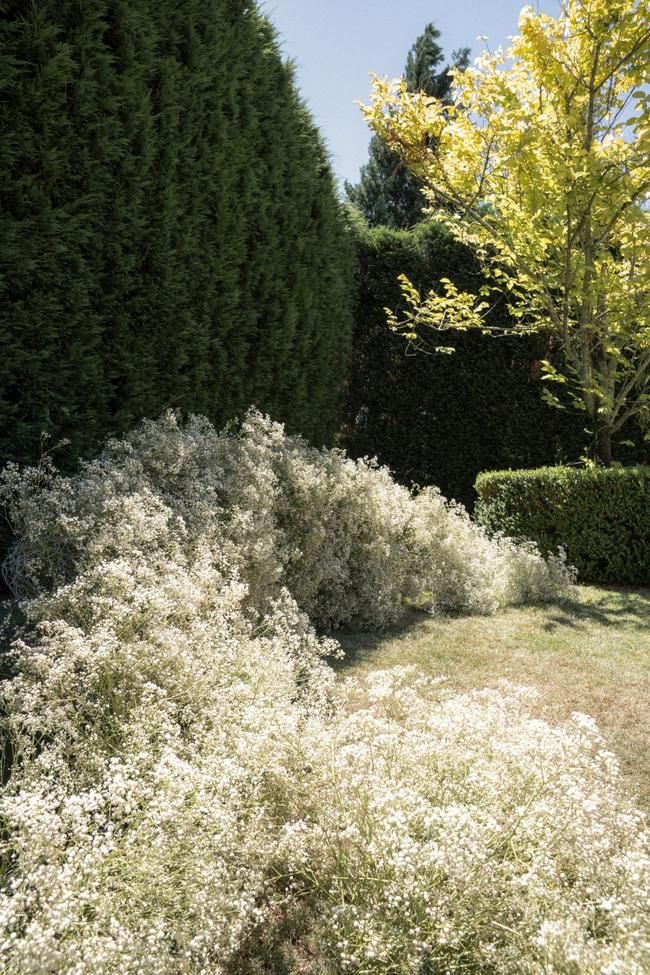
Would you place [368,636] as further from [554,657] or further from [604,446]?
[604,446]

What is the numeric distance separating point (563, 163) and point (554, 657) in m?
4.74

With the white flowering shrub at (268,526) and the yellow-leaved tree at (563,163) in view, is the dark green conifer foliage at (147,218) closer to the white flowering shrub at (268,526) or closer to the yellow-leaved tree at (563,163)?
the white flowering shrub at (268,526)

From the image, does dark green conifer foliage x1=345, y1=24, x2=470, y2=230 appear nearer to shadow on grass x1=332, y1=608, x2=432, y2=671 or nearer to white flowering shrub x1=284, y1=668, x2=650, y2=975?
shadow on grass x1=332, y1=608, x2=432, y2=671

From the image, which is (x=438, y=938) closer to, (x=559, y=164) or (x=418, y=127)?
(x=559, y=164)

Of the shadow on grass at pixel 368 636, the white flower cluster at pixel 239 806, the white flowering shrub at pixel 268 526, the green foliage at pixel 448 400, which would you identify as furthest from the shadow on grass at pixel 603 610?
the green foliage at pixel 448 400

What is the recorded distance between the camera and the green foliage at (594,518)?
769cm

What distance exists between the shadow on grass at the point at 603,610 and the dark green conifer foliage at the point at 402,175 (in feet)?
46.3

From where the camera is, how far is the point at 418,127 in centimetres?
798

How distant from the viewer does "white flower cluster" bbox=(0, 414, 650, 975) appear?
A: 179 centimetres

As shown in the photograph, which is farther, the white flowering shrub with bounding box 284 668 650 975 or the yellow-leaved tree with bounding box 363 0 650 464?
the yellow-leaved tree with bounding box 363 0 650 464

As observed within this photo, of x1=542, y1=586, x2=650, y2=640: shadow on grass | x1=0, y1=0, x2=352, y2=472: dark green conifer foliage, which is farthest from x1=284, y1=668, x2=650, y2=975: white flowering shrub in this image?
x1=542, y1=586, x2=650, y2=640: shadow on grass

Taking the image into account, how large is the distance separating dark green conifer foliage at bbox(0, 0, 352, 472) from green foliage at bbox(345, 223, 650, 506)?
8.89 feet

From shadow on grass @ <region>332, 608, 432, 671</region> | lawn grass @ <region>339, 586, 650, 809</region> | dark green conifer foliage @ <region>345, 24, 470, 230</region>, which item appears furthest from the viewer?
dark green conifer foliage @ <region>345, 24, 470, 230</region>

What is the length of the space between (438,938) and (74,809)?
963mm
